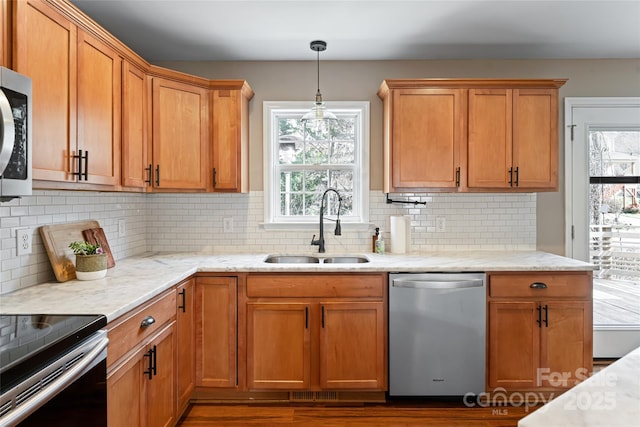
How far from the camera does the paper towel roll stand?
9.93 feet

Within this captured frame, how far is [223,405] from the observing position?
2.59 metres

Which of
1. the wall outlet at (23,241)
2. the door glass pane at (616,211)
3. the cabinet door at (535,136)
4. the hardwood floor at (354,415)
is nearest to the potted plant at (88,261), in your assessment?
the wall outlet at (23,241)

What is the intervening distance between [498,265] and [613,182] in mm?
1590

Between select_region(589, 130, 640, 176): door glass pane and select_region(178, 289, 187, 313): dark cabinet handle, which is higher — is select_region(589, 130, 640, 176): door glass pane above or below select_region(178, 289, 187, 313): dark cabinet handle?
above

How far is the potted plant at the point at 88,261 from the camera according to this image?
6.71 ft

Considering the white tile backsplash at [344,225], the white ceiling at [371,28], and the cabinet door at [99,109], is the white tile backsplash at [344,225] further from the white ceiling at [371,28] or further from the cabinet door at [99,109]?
the white ceiling at [371,28]

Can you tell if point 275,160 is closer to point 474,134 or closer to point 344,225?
point 344,225

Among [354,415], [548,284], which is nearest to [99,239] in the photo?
[354,415]

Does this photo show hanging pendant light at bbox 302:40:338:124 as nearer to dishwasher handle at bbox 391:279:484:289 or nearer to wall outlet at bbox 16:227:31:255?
dishwasher handle at bbox 391:279:484:289

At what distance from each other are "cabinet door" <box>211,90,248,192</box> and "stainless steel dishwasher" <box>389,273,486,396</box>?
4.66ft

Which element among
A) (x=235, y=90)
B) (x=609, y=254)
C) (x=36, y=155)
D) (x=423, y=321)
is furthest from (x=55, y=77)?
(x=609, y=254)

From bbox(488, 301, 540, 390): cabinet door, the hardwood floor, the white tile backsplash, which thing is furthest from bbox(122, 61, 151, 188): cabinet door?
bbox(488, 301, 540, 390): cabinet door

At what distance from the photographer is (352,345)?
8.28ft

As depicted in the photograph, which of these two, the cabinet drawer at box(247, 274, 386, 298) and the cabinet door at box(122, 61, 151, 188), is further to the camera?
the cabinet drawer at box(247, 274, 386, 298)
